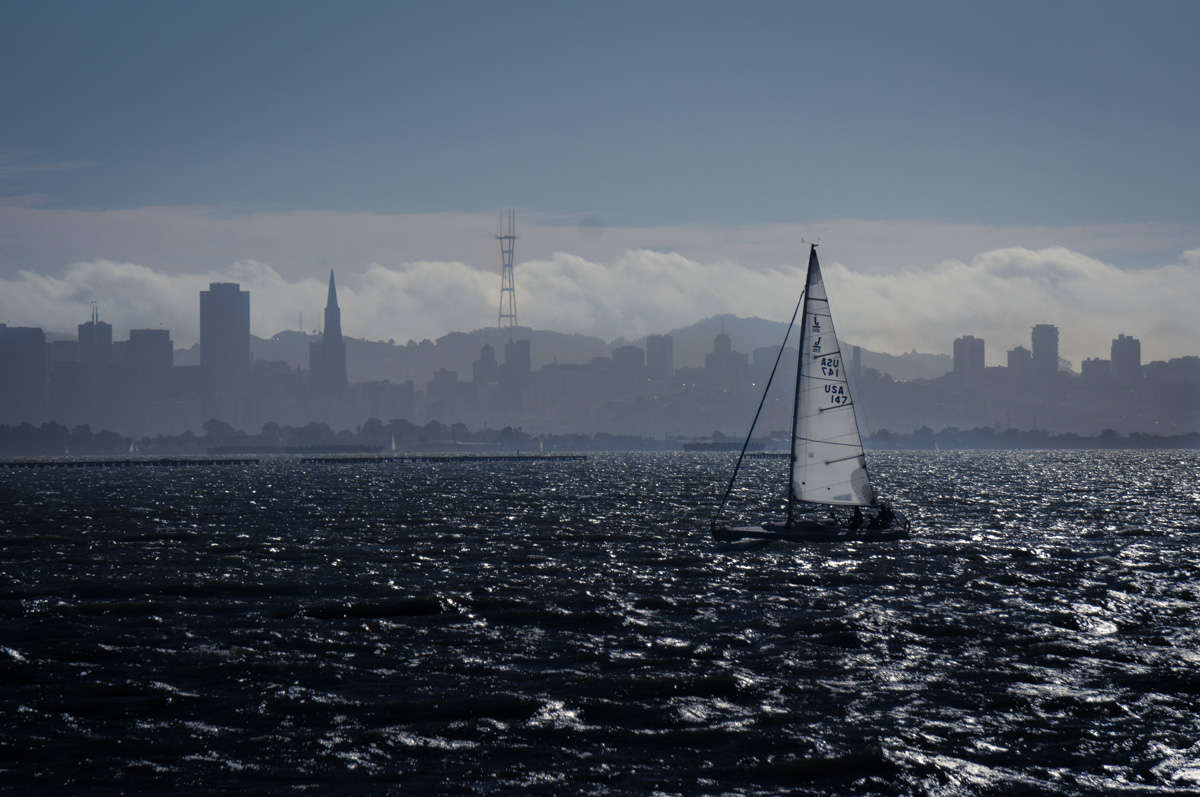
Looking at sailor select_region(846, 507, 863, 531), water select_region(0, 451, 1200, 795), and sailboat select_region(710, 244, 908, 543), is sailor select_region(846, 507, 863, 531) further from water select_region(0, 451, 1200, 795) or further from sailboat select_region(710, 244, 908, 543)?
water select_region(0, 451, 1200, 795)

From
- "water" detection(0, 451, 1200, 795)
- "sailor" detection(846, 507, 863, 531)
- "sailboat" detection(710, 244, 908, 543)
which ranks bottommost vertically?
"water" detection(0, 451, 1200, 795)

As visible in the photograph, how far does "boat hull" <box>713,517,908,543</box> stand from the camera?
56562 mm

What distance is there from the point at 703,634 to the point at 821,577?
14179 millimetres

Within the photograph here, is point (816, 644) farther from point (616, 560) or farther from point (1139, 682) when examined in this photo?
point (616, 560)

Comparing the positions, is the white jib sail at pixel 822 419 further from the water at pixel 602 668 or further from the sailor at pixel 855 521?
the water at pixel 602 668

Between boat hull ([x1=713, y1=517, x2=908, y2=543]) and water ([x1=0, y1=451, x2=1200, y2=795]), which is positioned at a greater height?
boat hull ([x1=713, y1=517, x2=908, y2=543])

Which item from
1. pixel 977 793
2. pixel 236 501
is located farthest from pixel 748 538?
pixel 236 501

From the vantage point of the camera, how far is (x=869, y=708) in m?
23.9

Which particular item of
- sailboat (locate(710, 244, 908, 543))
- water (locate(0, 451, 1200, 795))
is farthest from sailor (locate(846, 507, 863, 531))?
water (locate(0, 451, 1200, 795))

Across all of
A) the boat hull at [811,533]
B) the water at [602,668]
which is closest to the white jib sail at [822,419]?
the boat hull at [811,533]

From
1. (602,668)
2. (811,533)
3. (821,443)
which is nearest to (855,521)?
(811,533)

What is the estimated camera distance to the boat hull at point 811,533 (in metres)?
56.6

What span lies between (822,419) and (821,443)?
48.6 inches

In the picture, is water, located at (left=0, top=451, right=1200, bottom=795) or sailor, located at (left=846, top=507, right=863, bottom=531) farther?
sailor, located at (left=846, top=507, right=863, bottom=531)
